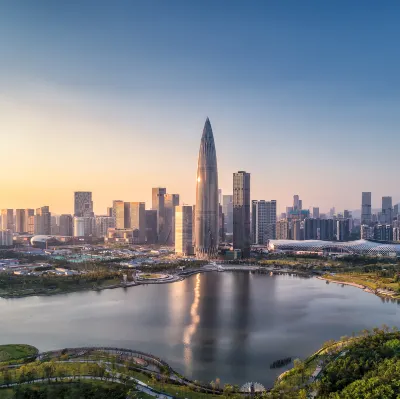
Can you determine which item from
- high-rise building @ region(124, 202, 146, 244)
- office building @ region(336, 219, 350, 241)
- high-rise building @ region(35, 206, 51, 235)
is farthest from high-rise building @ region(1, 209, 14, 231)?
office building @ region(336, 219, 350, 241)

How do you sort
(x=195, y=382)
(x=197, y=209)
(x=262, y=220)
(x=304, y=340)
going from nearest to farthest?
(x=195, y=382) < (x=304, y=340) < (x=197, y=209) < (x=262, y=220)

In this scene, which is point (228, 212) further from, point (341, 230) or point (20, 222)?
point (20, 222)

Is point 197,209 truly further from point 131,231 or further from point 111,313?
point 111,313

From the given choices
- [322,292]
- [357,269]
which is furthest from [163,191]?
[322,292]

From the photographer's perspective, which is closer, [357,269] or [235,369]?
[235,369]

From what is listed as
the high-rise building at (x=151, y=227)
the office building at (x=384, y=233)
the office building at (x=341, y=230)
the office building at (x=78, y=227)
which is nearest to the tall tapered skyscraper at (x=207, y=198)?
the high-rise building at (x=151, y=227)

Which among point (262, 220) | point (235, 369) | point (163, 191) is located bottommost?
point (235, 369)
